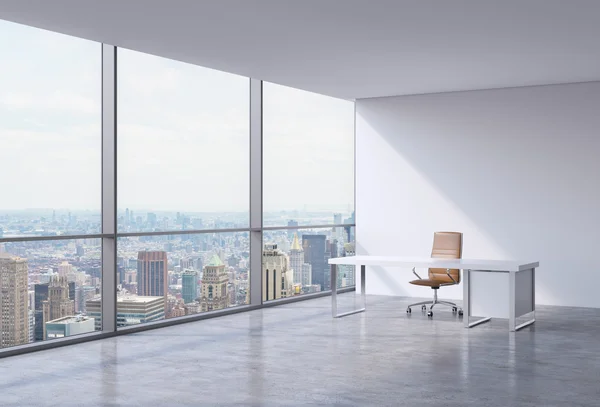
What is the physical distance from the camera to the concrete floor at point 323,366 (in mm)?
5422

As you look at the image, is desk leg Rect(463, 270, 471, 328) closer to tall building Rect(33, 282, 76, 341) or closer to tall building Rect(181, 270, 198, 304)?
tall building Rect(181, 270, 198, 304)

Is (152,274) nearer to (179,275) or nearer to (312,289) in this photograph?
(179,275)

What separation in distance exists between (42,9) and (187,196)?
3.56 m

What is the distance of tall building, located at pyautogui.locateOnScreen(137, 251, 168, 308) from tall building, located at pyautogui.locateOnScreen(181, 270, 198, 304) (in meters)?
0.35

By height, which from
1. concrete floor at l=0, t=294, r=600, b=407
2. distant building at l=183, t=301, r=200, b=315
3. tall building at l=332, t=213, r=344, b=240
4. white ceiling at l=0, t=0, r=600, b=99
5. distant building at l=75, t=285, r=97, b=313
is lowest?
concrete floor at l=0, t=294, r=600, b=407

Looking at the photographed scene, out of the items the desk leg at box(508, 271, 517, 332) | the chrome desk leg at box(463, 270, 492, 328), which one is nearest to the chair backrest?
the chrome desk leg at box(463, 270, 492, 328)

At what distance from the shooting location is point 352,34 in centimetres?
721

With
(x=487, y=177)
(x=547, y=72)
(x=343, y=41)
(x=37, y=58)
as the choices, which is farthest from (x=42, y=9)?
(x=487, y=177)

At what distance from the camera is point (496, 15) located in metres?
6.50

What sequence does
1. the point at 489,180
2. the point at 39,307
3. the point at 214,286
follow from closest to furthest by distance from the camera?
the point at 39,307
the point at 214,286
the point at 489,180

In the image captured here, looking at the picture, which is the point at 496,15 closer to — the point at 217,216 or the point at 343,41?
the point at 343,41

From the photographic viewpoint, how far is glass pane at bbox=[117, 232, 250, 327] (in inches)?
331

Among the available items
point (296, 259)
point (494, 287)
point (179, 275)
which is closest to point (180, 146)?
point (179, 275)

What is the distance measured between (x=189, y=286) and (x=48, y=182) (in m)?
2.48
